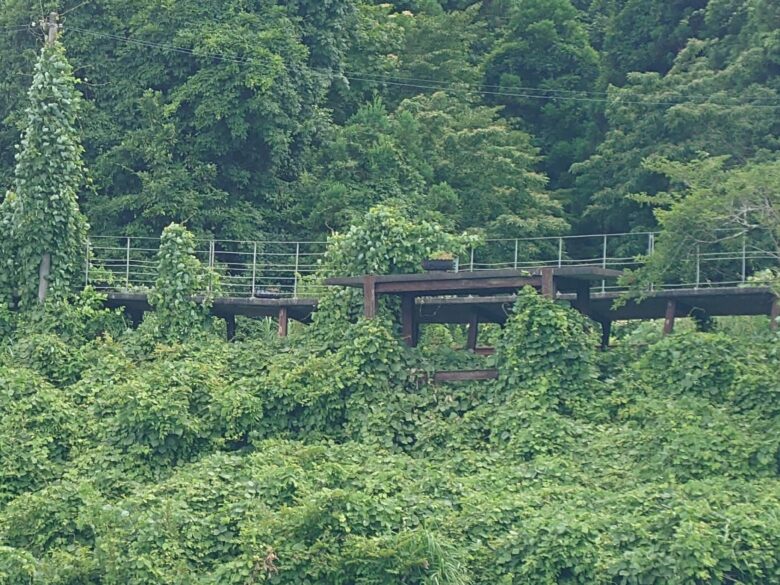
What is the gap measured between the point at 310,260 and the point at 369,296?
757cm

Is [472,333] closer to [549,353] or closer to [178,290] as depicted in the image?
[549,353]

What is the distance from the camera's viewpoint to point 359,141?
99.7 feet

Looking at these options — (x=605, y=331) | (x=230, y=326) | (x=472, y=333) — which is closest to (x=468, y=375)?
(x=472, y=333)

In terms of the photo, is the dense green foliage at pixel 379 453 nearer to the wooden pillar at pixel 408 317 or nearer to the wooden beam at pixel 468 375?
the wooden beam at pixel 468 375

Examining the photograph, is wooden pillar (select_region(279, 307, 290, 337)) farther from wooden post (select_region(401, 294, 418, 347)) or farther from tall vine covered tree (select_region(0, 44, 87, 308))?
tall vine covered tree (select_region(0, 44, 87, 308))

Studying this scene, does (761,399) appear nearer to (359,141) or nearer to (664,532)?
(664,532)

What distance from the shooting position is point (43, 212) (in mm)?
24047

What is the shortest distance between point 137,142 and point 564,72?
468 inches

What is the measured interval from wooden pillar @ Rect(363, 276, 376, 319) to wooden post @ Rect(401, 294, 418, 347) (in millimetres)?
622

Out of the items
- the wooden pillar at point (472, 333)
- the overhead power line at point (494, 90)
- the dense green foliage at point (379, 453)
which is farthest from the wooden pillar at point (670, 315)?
the overhead power line at point (494, 90)

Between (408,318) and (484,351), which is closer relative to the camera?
(408,318)

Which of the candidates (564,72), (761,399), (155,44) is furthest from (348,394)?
(564,72)

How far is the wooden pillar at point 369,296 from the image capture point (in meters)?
21.4

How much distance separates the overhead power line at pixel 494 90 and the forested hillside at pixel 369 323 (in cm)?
6
